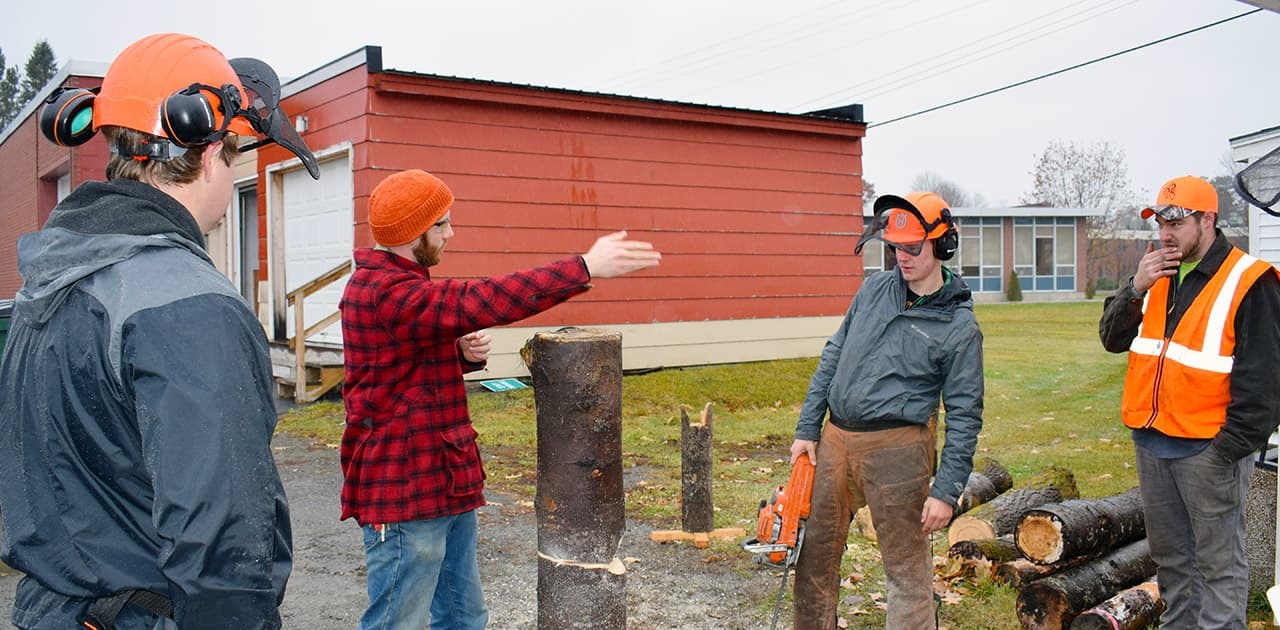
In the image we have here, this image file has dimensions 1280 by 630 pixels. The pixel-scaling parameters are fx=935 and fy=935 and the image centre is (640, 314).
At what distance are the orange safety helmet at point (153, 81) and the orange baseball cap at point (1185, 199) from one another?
3919 mm

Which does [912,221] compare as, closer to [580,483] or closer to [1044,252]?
[580,483]

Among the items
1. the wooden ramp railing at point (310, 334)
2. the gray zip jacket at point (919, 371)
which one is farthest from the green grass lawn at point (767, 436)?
the gray zip jacket at point (919, 371)

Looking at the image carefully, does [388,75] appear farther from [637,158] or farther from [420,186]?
[420,186]

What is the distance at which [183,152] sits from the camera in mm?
1796

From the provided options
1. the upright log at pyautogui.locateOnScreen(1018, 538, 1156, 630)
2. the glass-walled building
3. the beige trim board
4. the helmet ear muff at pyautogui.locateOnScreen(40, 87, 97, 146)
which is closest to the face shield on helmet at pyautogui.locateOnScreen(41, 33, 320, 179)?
the helmet ear muff at pyautogui.locateOnScreen(40, 87, 97, 146)

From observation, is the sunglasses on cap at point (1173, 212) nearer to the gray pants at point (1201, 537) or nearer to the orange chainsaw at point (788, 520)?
the gray pants at point (1201, 537)

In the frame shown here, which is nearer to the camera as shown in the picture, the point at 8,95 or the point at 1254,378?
the point at 1254,378

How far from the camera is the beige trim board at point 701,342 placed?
11617mm

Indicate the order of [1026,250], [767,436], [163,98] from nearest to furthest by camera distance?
[163,98], [767,436], [1026,250]

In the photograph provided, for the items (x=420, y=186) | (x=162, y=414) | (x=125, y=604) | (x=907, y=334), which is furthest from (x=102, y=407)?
(x=907, y=334)

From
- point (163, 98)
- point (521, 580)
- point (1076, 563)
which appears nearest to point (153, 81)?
point (163, 98)

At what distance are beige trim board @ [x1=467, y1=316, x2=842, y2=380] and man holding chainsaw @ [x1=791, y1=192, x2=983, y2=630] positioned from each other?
7723 millimetres

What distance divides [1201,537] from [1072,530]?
80cm

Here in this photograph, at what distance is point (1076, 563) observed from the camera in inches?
191
